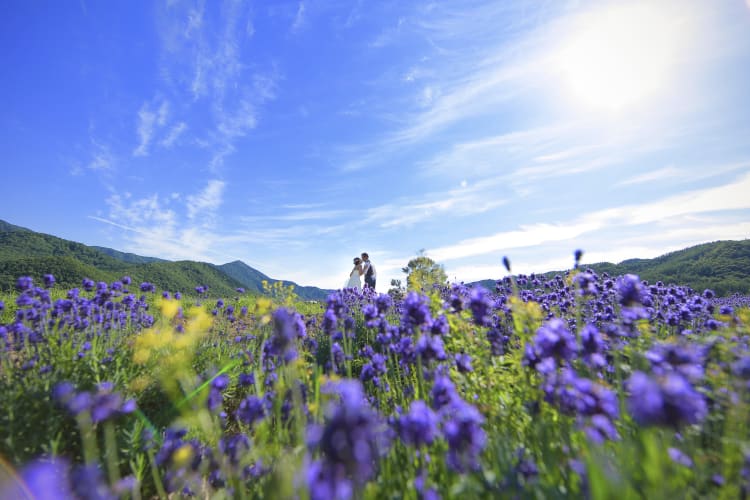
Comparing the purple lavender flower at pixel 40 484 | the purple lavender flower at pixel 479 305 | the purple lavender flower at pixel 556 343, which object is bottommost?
the purple lavender flower at pixel 40 484

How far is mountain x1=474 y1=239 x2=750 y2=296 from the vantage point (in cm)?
2733

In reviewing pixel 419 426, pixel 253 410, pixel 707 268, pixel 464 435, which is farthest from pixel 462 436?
pixel 707 268

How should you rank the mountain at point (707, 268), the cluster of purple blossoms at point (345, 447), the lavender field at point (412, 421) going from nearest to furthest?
the cluster of purple blossoms at point (345, 447) < the lavender field at point (412, 421) < the mountain at point (707, 268)

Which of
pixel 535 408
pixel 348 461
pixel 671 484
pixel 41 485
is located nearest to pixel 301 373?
pixel 41 485

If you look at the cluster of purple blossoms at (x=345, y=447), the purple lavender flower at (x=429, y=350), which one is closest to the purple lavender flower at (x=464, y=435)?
the cluster of purple blossoms at (x=345, y=447)

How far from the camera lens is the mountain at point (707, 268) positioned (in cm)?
2733

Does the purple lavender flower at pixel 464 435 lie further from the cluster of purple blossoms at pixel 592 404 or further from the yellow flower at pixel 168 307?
the yellow flower at pixel 168 307

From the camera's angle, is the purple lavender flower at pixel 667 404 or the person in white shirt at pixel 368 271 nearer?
the purple lavender flower at pixel 667 404

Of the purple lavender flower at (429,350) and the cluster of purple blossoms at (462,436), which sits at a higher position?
the purple lavender flower at (429,350)

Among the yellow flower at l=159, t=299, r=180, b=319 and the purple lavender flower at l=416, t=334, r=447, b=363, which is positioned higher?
the yellow flower at l=159, t=299, r=180, b=319

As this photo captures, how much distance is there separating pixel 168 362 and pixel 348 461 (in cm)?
358

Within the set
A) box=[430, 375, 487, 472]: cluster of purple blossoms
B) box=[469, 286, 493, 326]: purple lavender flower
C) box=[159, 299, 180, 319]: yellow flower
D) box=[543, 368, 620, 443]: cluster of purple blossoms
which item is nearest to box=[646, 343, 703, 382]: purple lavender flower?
box=[543, 368, 620, 443]: cluster of purple blossoms

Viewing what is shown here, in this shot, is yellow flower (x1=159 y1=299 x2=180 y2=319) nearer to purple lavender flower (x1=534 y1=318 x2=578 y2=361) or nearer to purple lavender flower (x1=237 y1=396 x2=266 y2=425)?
purple lavender flower (x1=237 y1=396 x2=266 y2=425)

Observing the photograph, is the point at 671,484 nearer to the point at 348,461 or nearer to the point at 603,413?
the point at 603,413
